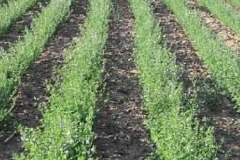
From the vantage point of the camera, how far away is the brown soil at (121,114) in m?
7.14

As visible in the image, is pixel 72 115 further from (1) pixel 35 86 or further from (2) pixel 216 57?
(2) pixel 216 57

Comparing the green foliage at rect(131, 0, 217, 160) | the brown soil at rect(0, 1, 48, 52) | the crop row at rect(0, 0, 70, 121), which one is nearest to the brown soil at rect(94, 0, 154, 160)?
the green foliage at rect(131, 0, 217, 160)

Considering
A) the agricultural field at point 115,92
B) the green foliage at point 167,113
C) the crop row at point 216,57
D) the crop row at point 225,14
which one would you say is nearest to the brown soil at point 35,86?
the agricultural field at point 115,92

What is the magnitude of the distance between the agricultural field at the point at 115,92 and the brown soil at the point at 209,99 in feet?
0.06

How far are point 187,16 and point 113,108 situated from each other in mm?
6714

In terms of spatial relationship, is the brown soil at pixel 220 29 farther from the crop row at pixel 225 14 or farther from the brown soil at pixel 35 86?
the brown soil at pixel 35 86

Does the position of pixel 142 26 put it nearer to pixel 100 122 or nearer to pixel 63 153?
pixel 100 122

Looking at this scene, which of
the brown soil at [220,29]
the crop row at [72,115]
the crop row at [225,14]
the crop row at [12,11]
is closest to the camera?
the crop row at [72,115]

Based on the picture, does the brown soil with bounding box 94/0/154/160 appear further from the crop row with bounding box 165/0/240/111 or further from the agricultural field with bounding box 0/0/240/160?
the crop row with bounding box 165/0/240/111

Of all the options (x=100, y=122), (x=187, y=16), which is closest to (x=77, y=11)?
(x=187, y=16)

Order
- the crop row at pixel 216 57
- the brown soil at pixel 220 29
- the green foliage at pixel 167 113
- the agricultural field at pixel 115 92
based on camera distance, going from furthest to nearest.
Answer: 1. the brown soil at pixel 220 29
2. the crop row at pixel 216 57
3. the agricultural field at pixel 115 92
4. the green foliage at pixel 167 113

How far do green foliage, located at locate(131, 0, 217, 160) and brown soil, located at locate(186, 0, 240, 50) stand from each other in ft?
9.86

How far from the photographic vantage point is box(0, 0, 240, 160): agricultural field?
19.4ft

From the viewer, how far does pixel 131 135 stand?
298 inches
